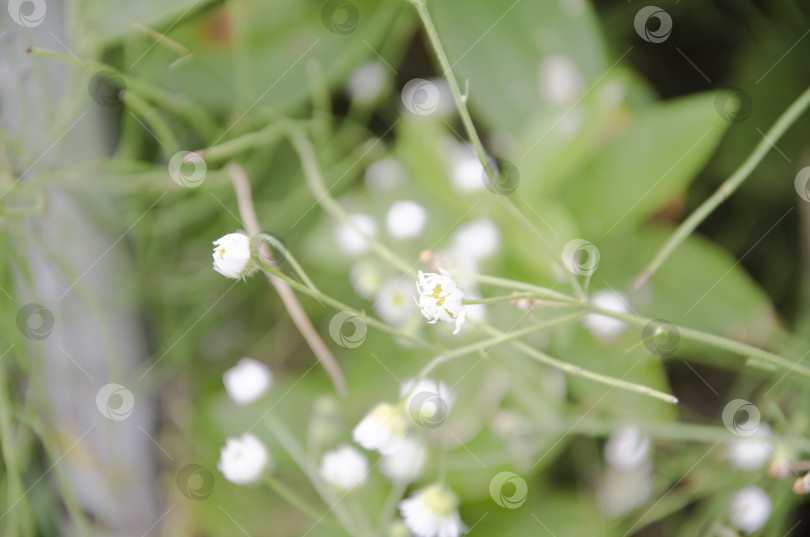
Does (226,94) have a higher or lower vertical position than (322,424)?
higher

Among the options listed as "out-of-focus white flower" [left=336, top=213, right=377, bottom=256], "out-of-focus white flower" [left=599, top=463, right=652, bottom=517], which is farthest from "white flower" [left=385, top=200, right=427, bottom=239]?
"out-of-focus white flower" [left=599, top=463, right=652, bottom=517]

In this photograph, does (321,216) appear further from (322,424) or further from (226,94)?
(322,424)

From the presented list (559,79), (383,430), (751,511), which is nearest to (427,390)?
(383,430)

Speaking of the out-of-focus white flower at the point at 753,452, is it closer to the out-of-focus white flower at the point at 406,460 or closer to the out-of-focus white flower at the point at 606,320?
the out-of-focus white flower at the point at 606,320

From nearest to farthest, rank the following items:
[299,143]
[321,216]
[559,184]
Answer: [299,143]
[559,184]
[321,216]

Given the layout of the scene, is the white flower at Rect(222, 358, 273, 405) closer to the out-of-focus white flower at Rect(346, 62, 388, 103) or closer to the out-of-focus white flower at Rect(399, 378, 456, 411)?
the out-of-focus white flower at Rect(399, 378, 456, 411)

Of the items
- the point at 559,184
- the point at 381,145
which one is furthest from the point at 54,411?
the point at 559,184
